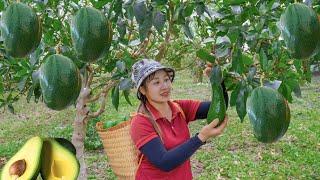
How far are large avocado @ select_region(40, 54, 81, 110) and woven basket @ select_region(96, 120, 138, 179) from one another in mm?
2385

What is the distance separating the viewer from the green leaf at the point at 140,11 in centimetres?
106

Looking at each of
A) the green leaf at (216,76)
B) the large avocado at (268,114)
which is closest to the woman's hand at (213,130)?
the green leaf at (216,76)

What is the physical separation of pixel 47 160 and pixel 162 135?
3.94 ft

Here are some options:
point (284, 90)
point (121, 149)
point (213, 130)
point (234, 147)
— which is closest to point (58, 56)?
point (284, 90)

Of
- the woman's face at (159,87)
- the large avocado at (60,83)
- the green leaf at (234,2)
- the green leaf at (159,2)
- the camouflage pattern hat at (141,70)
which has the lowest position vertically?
the woman's face at (159,87)

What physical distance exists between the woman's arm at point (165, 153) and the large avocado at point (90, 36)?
2.91 feet

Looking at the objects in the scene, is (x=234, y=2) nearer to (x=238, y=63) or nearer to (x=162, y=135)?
(x=238, y=63)

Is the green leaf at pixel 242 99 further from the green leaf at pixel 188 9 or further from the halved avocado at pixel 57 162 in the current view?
the halved avocado at pixel 57 162

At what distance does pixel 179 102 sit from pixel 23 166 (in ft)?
4.74

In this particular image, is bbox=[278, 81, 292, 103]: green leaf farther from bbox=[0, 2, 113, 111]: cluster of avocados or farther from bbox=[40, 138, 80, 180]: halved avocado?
bbox=[40, 138, 80, 180]: halved avocado

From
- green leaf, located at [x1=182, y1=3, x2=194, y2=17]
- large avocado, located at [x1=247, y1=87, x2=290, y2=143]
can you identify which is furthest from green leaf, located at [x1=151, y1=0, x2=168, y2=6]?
large avocado, located at [x1=247, y1=87, x2=290, y2=143]

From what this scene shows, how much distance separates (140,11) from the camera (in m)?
1.07

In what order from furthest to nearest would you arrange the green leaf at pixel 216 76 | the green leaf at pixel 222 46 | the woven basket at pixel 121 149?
the woven basket at pixel 121 149
the green leaf at pixel 222 46
the green leaf at pixel 216 76

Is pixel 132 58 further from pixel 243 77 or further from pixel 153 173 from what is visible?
pixel 243 77
